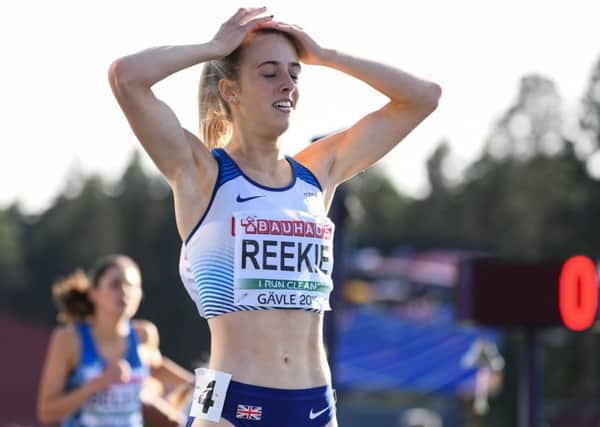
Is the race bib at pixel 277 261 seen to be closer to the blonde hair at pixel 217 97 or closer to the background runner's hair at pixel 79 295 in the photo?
the blonde hair at pixel 217 97

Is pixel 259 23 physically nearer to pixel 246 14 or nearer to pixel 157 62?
pixel 246 14

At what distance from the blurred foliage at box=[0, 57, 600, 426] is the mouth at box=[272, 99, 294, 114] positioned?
40398mm

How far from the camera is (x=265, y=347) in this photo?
14.0ft

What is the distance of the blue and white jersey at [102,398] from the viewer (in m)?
7.32

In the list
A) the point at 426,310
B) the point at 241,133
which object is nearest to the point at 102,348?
the point at 241,133

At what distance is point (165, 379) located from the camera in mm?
7844

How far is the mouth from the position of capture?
4410mm

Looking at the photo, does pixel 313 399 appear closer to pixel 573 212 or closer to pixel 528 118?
pixel 573 212

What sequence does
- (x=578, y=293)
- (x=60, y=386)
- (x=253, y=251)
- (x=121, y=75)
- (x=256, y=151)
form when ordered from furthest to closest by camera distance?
(x=578, y=293) → (x=60, y=386) → (x=256, y=151) → (x=253, y=251) → (x=121, y=75)

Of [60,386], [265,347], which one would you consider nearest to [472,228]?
[60,386]

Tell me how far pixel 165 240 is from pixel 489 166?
1738 cm

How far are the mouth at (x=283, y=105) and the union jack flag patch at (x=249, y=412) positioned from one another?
94 centimetres

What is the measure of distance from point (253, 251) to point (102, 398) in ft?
A: 10.7

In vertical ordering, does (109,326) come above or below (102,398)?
above
